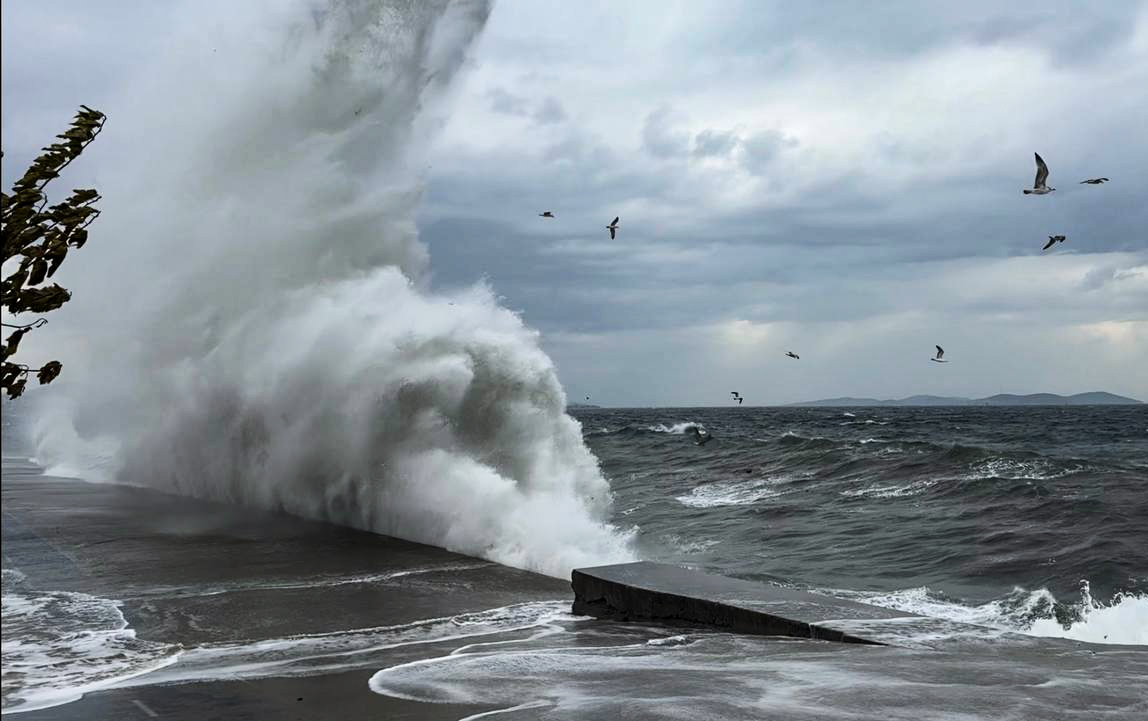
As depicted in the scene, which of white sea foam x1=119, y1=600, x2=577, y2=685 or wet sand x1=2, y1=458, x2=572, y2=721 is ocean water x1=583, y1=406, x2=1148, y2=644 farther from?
white sea foam x1=119, y1=600, x2=577, y2=685

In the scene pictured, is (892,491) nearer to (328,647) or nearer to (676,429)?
(328,647)

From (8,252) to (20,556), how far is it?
36.7 ft

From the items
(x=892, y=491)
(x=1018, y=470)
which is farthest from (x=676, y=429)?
(x=892, y=491)

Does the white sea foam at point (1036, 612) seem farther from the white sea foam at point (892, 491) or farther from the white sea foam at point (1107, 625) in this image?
the white sea foam at point (892, 491)

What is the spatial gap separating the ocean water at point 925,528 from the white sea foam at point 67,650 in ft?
24.3

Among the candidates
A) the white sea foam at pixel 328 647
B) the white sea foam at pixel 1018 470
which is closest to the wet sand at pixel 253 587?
the white sea foam at pixel 328 647

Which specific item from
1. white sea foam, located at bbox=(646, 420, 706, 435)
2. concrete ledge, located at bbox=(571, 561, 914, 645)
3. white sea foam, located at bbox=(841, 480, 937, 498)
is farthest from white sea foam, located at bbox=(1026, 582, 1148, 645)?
white sea foam, located at bbox=(646, 420, 706, 435)

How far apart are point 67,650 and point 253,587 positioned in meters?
2.78

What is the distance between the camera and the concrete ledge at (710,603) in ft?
25.1

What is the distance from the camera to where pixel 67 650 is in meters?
7.68

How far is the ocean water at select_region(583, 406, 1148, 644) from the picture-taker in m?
11.4

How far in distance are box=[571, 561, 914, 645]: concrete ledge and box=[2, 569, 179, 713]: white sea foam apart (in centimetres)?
342

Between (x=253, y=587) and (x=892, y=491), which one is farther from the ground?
(x=253, y=587)

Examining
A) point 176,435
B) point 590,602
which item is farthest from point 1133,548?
point 176,435
